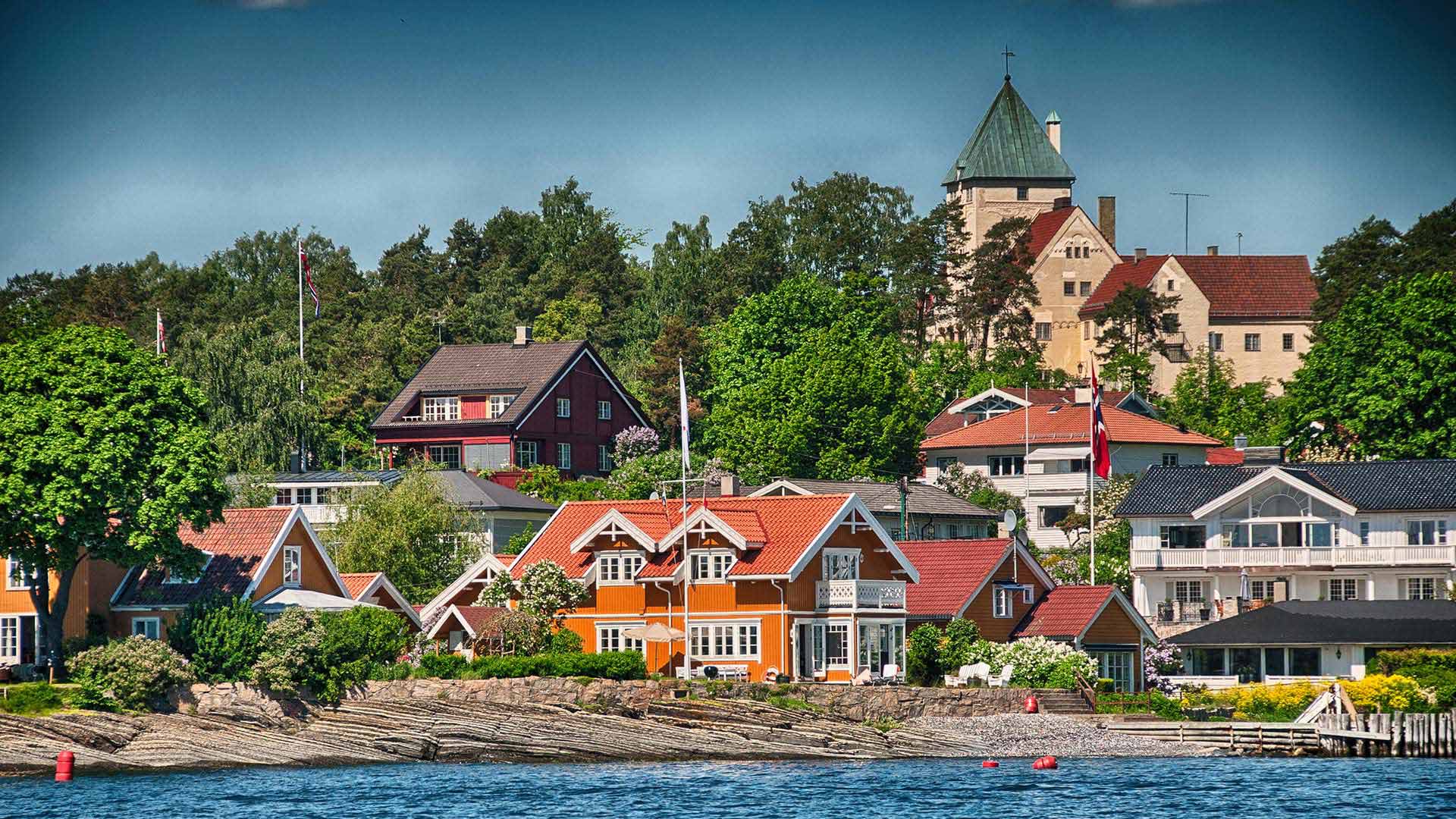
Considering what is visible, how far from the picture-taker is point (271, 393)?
10938 centimetres

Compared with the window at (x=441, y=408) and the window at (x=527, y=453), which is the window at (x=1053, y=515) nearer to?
the window at (x=527, y=453)

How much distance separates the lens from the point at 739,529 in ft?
244

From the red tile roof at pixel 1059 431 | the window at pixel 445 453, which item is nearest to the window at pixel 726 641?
the red tile roof at pixel 1059 431

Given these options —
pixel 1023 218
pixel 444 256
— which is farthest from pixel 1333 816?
pixel 444 256

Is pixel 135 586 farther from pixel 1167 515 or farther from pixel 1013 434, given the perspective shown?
pixel 1013 434

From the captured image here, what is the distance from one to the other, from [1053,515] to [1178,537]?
1909cm

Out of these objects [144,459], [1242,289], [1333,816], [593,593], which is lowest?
[1333,816]

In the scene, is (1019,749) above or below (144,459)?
below

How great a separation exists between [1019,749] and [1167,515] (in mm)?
24825

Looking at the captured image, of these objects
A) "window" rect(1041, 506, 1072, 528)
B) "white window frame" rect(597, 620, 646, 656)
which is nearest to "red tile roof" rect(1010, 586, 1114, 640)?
"white window frame" rect(597, 620, 646, 656)

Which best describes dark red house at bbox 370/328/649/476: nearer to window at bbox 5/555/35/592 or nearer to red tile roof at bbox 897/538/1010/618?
red tile roof at bbox 897/538/1010/618

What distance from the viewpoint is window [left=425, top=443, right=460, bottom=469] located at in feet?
378

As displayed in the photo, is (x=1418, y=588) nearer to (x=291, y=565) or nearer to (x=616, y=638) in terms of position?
(x=616, y=638)

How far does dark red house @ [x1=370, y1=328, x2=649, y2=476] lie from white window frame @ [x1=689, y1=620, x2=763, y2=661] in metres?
39.2
